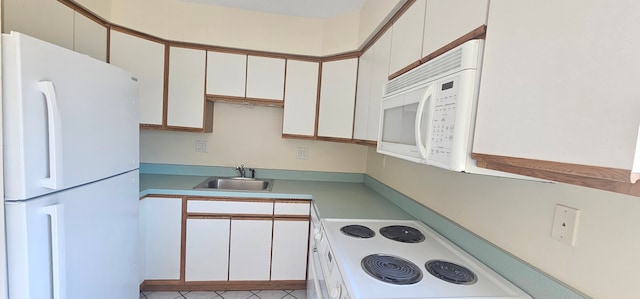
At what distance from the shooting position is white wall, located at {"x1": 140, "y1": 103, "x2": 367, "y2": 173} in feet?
8.04

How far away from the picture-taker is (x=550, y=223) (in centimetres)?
85

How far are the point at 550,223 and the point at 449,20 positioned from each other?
76 centimetres

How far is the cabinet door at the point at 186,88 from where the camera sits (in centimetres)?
211

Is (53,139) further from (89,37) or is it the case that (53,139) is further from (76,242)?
(89,37)

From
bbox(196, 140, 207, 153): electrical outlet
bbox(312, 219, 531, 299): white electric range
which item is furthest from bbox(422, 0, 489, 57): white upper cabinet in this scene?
bbox(196, 140, 207, 153): electrical outlet

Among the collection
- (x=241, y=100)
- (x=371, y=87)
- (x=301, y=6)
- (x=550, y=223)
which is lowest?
(x=550, y=223)

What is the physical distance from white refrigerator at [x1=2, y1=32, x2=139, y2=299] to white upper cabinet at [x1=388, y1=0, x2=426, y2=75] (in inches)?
56.4

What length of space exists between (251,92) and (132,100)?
93 centimetres

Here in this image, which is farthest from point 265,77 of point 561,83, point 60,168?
point 561,83

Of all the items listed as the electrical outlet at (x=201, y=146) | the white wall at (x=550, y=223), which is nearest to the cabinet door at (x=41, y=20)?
the electrical outlet at (x=201, y=146)

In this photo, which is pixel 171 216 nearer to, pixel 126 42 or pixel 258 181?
pixel 258 181

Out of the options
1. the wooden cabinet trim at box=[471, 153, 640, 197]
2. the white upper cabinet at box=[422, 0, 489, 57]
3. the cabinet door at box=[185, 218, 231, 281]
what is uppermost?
the white upper cabinet at box=[422, 0, 489, 57]

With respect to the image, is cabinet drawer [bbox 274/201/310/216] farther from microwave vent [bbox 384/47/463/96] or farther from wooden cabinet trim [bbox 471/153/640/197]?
wooden cabinet trim [bbox 471/153/640/197]

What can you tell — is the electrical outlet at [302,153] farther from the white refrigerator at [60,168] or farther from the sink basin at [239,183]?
the white refrigerator at [60,168]
